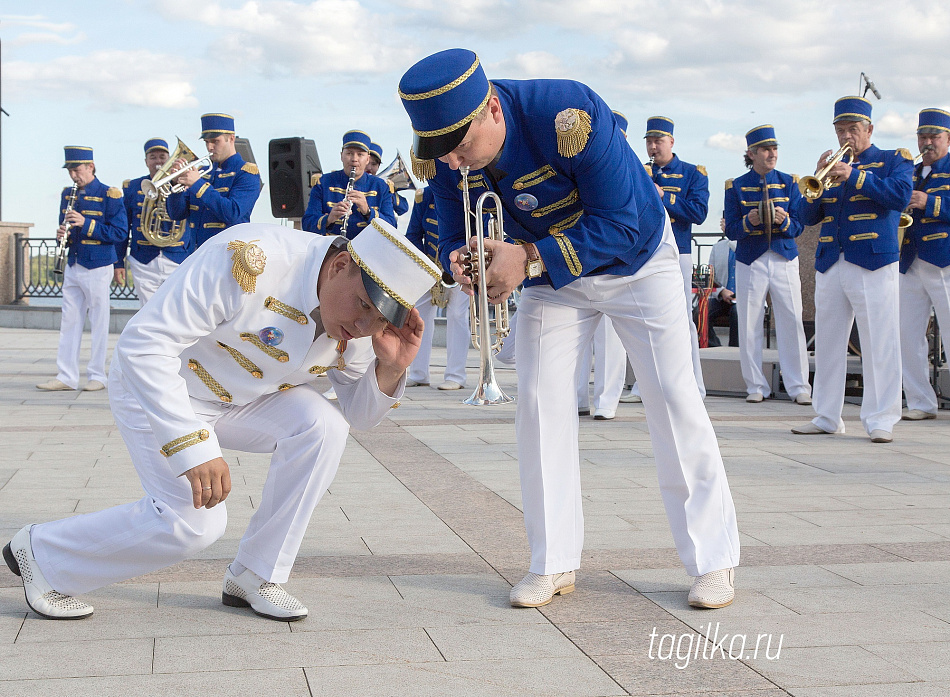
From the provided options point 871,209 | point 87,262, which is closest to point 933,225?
point 871,209

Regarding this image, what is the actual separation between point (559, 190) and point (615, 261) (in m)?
0.33

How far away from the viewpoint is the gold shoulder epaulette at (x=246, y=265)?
10.8 feet

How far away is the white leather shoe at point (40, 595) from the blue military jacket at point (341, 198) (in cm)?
717

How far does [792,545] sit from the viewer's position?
4.61 m

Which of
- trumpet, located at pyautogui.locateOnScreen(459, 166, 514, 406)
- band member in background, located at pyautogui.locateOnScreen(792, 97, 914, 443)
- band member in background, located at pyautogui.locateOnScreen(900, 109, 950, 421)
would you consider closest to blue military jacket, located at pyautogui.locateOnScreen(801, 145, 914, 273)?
band member in background, located at pyautogui.locateOnScreen(792, 97, 914, 443)

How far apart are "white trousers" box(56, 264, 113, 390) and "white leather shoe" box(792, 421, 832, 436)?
6431 millimetres

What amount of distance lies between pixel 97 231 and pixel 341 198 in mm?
2310

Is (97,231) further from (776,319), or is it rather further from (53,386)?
(776,319)

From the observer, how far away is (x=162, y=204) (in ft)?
34.0

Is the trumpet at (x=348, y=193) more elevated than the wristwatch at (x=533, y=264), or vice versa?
the trumpet at (x=348, y=193)

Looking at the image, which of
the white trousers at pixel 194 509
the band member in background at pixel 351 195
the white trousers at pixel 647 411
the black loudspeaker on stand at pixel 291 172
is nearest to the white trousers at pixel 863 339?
the white trousers at pixel 647 411

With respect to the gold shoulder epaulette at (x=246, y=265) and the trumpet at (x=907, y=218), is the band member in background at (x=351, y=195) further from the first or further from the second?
the gold shoulder epaulette at (x=246, y=265)

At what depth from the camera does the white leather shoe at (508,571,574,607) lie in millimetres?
3764

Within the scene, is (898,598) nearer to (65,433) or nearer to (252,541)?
(252,541)
